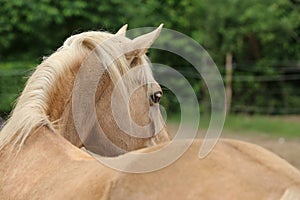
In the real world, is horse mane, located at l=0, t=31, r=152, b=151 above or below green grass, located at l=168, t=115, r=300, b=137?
above

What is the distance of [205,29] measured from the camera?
13.8 metres

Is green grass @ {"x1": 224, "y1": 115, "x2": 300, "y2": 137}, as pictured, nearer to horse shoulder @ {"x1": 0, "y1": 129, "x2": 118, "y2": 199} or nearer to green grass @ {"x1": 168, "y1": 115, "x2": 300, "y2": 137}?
green grass @ {"x1": 168, "y1": 115, "x2": 300, "y2": 137}

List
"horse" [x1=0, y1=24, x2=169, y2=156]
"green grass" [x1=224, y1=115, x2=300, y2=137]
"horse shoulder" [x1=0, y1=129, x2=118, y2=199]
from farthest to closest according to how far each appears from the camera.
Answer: "green grass" [x1=224, y1=115, x2=300, y2=137] → "horse" [x1=0, y1=24, x2=169, y2=156] → "horse shoulder" [x1=0, y1=129, x2=118, y2=199]

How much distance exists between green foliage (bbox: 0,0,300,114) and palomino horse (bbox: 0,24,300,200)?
9499 millimetres

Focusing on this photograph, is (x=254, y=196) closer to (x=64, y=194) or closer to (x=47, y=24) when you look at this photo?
(x=64, y=194)

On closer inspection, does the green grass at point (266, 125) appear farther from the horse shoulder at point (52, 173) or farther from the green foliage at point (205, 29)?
the horse shoulder at point (52, 173)

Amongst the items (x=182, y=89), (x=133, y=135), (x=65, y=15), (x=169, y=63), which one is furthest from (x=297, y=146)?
(x=133, y=135)

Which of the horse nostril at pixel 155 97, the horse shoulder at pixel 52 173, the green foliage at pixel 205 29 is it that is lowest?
the green foliage at pixel 205 29

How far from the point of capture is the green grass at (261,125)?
35.6 feet

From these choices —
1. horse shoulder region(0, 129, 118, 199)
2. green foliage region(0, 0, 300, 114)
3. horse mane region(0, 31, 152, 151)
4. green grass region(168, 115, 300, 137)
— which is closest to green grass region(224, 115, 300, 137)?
green grass region(168, 115, 300, 137)

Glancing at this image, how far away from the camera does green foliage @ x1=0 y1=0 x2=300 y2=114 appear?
1234cm

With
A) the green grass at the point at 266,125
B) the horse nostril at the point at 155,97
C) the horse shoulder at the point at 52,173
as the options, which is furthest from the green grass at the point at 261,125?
the horse shoulder at the point at 52,173

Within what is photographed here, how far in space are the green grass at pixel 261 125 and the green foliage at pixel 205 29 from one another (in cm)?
58

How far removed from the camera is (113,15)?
40.9 feet
